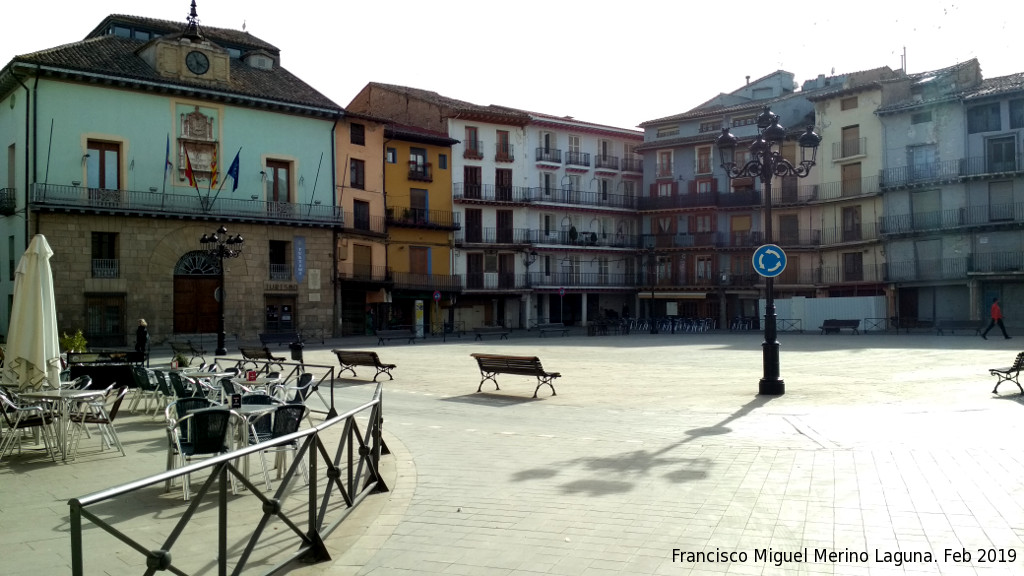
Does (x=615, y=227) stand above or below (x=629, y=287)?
above

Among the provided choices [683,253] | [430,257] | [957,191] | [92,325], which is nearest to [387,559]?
[92,325]

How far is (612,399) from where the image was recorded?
15.0 metres

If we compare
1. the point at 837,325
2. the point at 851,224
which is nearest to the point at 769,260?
the point at 837,325

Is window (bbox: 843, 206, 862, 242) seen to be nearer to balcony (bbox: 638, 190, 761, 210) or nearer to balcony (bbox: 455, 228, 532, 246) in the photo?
balcony (bbox: 638, 190, 761, 210)

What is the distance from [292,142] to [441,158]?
1287 cm

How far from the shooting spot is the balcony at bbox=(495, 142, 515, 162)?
187ft

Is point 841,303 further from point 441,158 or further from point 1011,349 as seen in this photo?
point 441,158

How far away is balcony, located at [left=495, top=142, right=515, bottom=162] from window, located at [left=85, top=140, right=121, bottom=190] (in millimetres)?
A: 26754

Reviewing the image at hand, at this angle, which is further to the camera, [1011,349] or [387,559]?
[1011,349]

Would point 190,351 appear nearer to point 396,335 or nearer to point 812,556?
point 396,335

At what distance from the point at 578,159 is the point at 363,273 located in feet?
70.3

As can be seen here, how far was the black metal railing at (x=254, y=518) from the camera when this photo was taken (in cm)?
472

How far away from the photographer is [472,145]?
56.0 metres

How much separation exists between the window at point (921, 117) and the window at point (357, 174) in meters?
34.1
